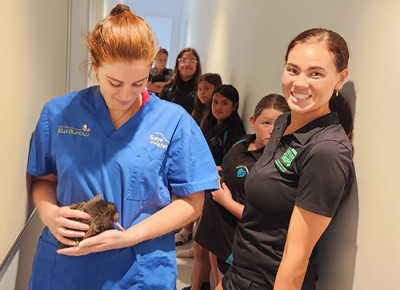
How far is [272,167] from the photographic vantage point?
1.25 metres

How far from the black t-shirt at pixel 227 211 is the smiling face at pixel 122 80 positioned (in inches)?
37.7

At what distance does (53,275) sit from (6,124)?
44 cm

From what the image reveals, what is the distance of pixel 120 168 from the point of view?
1.04 m

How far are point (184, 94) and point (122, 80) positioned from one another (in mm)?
2936

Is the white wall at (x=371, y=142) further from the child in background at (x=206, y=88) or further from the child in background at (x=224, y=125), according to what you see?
the child in background at (x=206, y=88)

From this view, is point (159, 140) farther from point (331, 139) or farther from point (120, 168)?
point (331, 139)

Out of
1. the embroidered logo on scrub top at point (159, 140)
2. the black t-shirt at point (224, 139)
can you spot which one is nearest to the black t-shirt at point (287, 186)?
the embroidered logo on scrub top at point (159, 140)

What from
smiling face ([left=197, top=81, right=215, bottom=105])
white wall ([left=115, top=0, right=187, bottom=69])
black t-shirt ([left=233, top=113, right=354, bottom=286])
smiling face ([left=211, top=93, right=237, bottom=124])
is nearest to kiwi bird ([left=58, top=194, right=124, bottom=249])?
black t-shirt ([left=233, top=113, right=354, bottom=286])

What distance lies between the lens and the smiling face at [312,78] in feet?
3.82

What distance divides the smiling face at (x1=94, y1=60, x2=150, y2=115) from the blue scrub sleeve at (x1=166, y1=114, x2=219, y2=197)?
0.17 m

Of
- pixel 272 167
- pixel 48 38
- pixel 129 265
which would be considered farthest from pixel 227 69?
pixel 129 265

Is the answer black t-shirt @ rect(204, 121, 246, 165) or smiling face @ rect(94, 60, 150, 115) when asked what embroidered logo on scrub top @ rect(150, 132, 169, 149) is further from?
black t-shirt @ rect(204, 121, 246, 165)

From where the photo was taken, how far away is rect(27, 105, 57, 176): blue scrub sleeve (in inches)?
42.8

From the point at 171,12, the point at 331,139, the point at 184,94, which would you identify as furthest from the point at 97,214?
the point at 171,12
